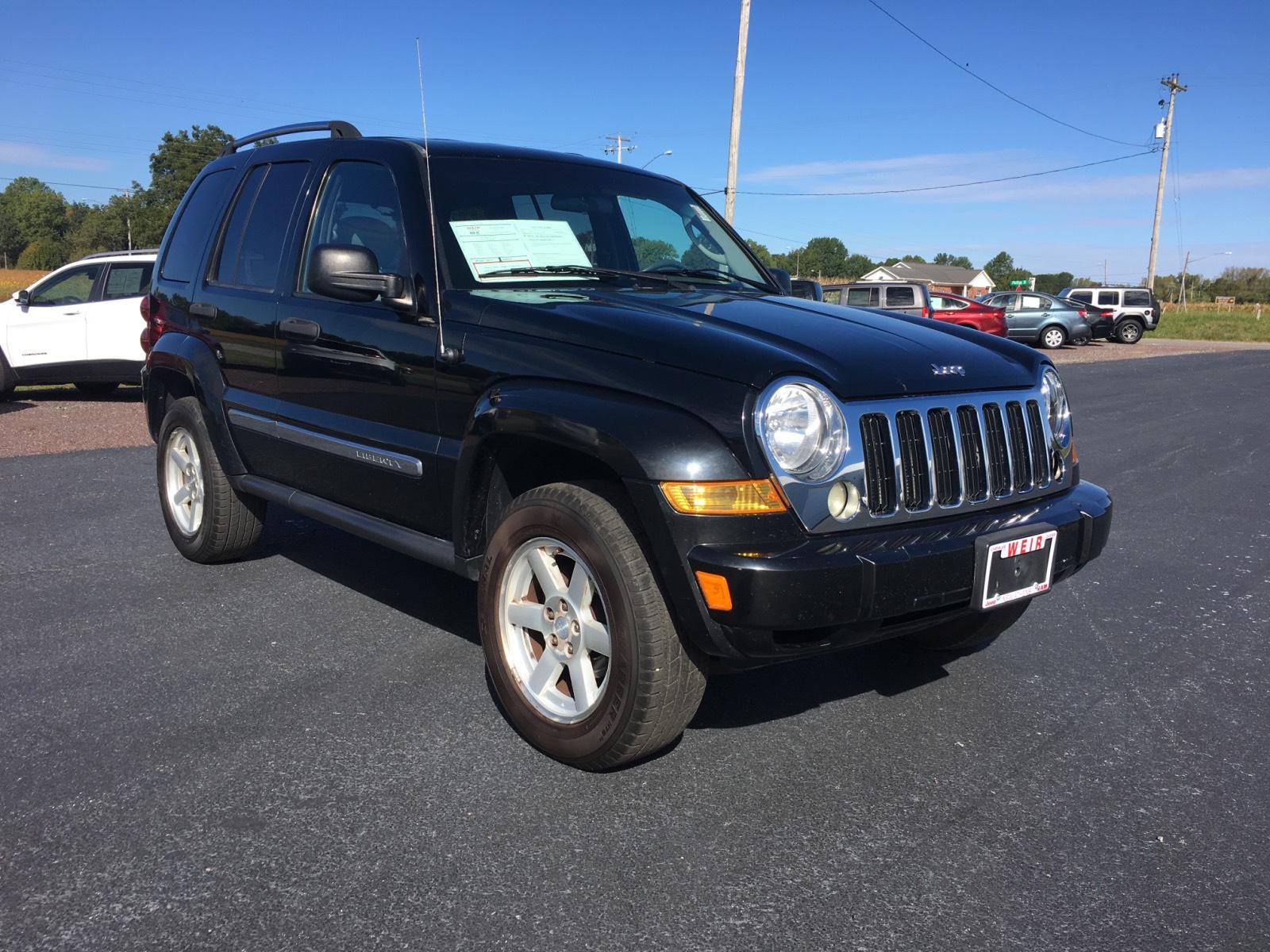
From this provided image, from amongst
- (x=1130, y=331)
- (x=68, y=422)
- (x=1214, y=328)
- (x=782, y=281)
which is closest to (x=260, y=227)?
(x=782, y=281)

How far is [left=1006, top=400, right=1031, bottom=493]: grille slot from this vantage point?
11.1 feet

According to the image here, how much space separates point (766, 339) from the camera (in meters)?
3.15

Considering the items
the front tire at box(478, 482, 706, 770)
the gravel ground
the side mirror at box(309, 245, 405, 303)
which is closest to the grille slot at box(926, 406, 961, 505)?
the front tire at box(478, 482, 706, 770)

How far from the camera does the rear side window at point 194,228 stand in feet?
17.2

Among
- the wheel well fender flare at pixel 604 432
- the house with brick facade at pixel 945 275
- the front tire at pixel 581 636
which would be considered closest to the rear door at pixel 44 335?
the wheel well fender flare at pixel 604 432

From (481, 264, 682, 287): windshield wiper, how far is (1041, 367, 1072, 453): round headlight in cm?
138

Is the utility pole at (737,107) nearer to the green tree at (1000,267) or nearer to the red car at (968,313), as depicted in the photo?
the red car at (968,313)

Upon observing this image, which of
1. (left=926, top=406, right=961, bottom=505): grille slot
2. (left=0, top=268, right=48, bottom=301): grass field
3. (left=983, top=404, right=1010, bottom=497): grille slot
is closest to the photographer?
(left=926, top=406, right=961, bottom=505): grille slot

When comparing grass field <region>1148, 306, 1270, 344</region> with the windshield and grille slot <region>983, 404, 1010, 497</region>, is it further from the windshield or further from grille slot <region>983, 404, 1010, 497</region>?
grille slot <region>983, 404, 1010, 497</region>

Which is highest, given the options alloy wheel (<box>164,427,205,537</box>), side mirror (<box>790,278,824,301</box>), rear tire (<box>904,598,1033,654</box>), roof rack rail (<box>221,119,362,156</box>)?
roof rack rail (<box>221,119,362,156</box>)

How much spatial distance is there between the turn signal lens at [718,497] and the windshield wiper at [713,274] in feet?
5.20

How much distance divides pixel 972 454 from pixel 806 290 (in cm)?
188

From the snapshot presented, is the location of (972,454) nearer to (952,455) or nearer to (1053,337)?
(952,455)

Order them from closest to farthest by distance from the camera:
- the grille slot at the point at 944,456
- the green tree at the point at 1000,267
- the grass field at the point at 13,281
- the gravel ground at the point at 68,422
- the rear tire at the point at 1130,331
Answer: the grille slot at the point at 944,456 → the gravel ground at the point at 68,422 → the rear tire at the point at 1130,331 → the grass field at the point at 13,281 → the green tree at the point at 1000,267
